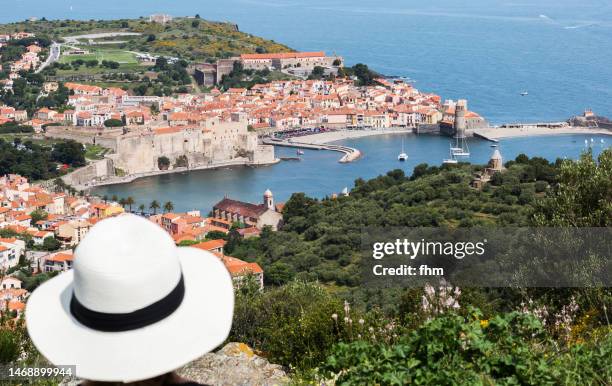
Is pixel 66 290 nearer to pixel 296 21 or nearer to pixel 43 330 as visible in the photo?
pixel 43 330

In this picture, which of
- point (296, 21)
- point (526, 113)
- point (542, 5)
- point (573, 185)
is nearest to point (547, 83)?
point (526, 113)

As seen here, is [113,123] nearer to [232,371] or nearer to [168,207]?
[168,207]

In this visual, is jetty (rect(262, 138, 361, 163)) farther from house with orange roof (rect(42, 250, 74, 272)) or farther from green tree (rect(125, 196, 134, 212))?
house with orange roof (rect(42, 250, 74, 272))

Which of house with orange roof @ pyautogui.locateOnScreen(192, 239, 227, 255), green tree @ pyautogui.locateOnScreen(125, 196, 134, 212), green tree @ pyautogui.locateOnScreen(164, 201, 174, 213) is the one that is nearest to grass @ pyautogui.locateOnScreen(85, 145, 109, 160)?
green tree @ pyautogui.locateOnScreen(125, 196, 134, 212)

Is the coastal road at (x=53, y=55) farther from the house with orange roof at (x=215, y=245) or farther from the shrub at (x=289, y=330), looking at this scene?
the shrub at (x=289, y=330)

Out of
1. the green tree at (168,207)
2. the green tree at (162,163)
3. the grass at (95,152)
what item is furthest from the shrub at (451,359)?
the green tree at (162,163)
